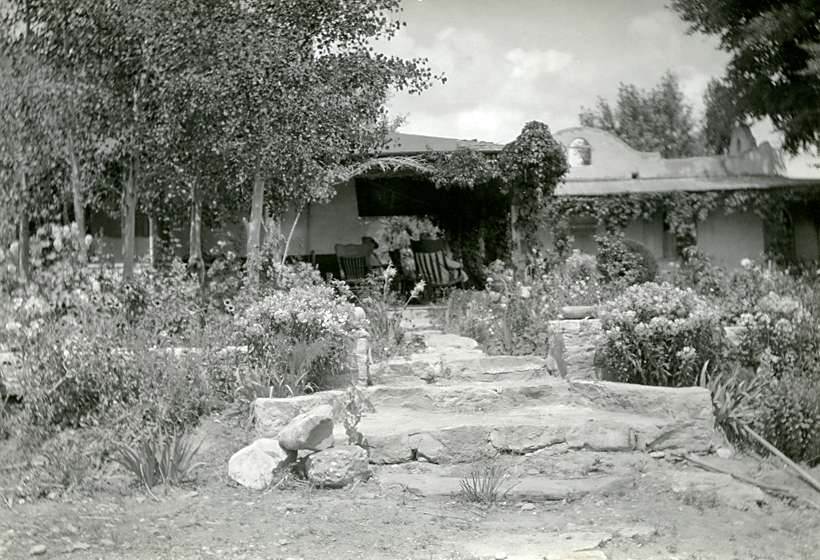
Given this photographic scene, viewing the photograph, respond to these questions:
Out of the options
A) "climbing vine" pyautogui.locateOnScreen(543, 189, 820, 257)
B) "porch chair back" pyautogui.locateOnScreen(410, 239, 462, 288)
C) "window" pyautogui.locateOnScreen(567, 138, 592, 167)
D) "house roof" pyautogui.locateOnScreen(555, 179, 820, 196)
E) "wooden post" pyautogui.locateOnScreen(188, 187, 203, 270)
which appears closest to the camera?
"wooden post" pyautogui.locateOnScreen(188, 187, 203, 270)

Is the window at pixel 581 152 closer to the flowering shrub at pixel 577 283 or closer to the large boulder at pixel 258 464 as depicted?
the flowering shrub at pixel 577 283

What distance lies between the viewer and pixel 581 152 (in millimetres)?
19047

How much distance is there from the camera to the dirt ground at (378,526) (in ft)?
12.1

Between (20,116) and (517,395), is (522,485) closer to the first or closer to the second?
(517,395)

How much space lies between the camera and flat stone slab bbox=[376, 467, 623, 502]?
4582 mm

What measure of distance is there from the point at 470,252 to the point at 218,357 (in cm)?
927

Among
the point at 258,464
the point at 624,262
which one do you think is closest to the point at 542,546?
the point at 258,464

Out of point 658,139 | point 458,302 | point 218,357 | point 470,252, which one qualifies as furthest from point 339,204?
point 658,139

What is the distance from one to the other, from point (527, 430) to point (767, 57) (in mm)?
7305

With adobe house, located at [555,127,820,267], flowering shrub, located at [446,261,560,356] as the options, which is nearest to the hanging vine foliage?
flowering shrub, located at [446,261,560,356]

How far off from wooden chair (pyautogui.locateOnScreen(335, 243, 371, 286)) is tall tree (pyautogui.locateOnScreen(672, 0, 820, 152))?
17.7 feet

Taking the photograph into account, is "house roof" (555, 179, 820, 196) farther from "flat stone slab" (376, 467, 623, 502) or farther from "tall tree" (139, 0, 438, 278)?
"flat stone slab" (376, 467, 623, 502)

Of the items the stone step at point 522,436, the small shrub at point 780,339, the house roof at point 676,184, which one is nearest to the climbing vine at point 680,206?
the house roof at point 676,184

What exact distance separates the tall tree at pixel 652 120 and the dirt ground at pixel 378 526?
27803mm
